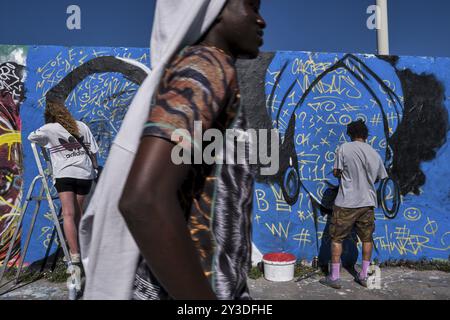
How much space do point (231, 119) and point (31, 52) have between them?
4.31 meters

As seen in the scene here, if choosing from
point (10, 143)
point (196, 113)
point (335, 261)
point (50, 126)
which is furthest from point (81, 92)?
point (196, 113)

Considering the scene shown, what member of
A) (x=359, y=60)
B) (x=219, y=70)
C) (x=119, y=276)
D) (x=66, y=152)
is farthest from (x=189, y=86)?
(x=359, y=60)

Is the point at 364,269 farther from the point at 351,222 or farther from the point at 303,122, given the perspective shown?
the point at 303,122

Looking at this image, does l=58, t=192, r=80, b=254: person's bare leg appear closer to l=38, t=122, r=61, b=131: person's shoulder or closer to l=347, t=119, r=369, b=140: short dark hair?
l=38, t=122, r=61, b=131: person's shoulder

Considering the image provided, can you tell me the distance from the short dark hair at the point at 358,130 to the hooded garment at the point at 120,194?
356 cm

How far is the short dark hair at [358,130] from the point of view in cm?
413

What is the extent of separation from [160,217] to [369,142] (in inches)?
170

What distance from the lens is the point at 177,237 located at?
2.22ft

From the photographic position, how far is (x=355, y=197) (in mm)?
4012

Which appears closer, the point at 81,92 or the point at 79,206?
the point at 79,206

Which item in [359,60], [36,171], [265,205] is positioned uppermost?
[359,60]

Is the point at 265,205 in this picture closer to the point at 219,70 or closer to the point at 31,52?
the point at 31,52

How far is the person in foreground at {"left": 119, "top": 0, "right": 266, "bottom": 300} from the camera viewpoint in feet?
2.20

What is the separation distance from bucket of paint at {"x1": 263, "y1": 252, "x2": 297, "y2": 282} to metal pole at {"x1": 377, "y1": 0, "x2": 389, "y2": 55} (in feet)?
10.4
